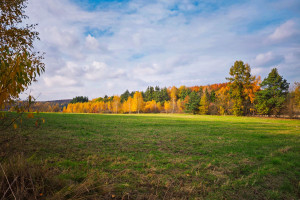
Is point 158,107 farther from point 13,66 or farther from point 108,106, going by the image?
point 13,66

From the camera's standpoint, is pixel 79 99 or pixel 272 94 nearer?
pixel 272 94

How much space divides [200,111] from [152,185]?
62302 millimetres

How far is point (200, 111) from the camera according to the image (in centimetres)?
6212

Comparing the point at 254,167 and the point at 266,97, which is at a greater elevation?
the point at 266,97

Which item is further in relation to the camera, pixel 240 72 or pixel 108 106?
pixel 108 106

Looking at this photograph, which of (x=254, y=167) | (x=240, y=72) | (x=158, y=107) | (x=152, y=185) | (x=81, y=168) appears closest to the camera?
(x=152, y=185)

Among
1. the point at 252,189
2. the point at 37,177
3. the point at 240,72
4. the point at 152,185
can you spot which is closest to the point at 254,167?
the point at 252,189

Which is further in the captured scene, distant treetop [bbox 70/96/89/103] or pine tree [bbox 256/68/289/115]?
distant treetop [bbox 70/96/89/103]

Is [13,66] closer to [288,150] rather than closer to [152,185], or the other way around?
[152,185]

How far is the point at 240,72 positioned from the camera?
4319 centimetres

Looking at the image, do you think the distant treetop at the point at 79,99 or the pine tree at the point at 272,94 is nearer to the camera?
the pine tree at the point at 272,94

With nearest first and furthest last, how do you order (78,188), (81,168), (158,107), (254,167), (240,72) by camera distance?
(78,188) → (81,168) → (254,167) → (240,72) → (158,107)

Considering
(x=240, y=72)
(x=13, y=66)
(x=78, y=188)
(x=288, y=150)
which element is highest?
(x=240, y=72)

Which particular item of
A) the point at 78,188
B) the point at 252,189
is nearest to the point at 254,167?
the point at 252,189
